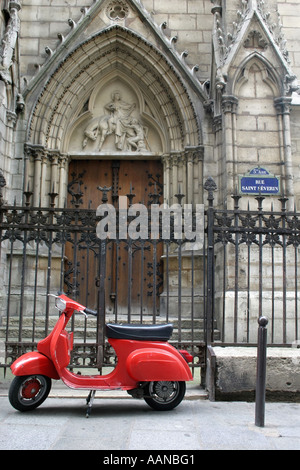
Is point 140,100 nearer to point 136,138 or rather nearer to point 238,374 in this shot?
point 136,138

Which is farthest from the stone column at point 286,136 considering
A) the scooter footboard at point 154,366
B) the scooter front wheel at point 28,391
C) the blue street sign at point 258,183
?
the scooter front wheel at point 28,391

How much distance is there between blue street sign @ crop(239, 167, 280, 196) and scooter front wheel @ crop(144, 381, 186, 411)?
175 inches

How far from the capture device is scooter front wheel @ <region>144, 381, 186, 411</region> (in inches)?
168

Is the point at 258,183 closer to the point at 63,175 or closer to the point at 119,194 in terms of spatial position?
the point at 119,194

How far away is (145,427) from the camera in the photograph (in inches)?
146

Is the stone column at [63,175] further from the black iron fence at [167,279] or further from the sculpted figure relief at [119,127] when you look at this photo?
the black iron fence at [167,279]

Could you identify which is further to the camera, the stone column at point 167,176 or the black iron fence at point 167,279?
the stone column at point 167,176

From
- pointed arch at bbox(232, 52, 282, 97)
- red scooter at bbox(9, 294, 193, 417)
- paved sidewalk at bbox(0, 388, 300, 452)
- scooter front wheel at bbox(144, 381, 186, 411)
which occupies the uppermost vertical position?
pointed arch at bbox(232, 52, 282, 97)

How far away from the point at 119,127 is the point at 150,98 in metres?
0.91

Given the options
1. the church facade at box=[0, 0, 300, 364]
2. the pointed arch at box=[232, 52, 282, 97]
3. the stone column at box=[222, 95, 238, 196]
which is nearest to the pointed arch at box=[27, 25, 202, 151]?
the church facade at box=[0, 0, 300, 364]

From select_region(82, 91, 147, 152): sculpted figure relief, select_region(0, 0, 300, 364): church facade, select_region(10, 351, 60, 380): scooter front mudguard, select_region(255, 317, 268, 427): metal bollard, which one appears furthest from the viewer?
select_region(82, 91, 147, 152): sculpted figure relief

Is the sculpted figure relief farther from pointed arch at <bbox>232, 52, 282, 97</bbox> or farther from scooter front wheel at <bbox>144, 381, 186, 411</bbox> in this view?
scooter front wheel at <bbox>144, 381, 186, 411</bbox>

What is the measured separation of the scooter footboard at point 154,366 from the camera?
418 centimetres

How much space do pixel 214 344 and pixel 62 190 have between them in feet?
17.0
